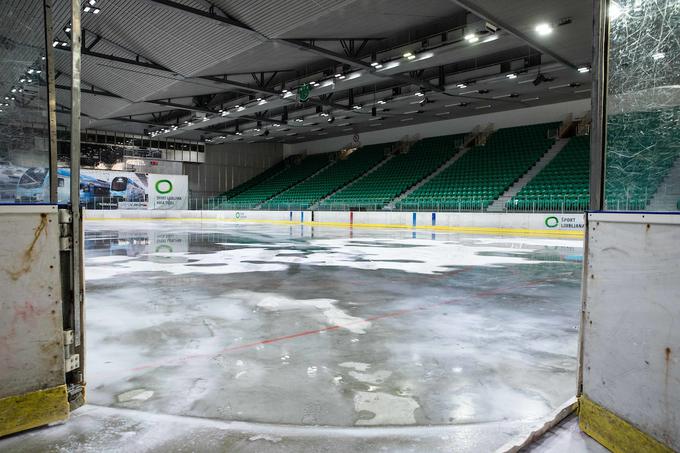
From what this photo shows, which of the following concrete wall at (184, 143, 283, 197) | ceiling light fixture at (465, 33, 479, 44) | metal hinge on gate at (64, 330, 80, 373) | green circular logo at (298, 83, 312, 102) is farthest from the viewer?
concrete wall at (184, 143, 283, 197)

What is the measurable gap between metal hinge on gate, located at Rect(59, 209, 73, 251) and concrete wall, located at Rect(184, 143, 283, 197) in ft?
149

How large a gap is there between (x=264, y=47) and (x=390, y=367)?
57.7 feet

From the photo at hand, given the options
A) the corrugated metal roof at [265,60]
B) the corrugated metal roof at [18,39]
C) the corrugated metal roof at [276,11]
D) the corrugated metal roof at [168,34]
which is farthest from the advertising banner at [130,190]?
the corrugated metal roof at [18,39]

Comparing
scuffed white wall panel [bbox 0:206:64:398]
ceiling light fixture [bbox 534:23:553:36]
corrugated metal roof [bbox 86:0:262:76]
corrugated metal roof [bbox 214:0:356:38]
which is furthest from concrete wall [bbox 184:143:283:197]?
scuffed white wall panel [bbox 0:206:64:398]

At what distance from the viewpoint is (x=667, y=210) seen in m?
2.16

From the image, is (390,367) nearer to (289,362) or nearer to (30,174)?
(289,362)

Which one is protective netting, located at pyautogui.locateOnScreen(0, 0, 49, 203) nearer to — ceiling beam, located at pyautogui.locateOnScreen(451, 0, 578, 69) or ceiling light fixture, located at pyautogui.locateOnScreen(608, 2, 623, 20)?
A: ceiling light fixture, located at pyautogui.locateOnScreen(608, 2, 623, 20)

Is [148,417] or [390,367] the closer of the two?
[148,417]

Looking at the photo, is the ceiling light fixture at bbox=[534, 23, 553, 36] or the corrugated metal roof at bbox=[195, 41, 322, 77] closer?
the ceiling light fixture at bbox=[534, 23, 553, 36]

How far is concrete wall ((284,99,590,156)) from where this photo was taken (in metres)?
30.2

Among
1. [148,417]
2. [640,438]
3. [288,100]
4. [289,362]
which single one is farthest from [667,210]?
[288,100]

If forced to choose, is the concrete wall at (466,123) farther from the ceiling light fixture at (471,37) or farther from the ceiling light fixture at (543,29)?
the ceiling light fixture at (471,37)

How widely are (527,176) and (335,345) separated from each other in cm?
2599

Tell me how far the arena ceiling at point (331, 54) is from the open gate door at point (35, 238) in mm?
8917
